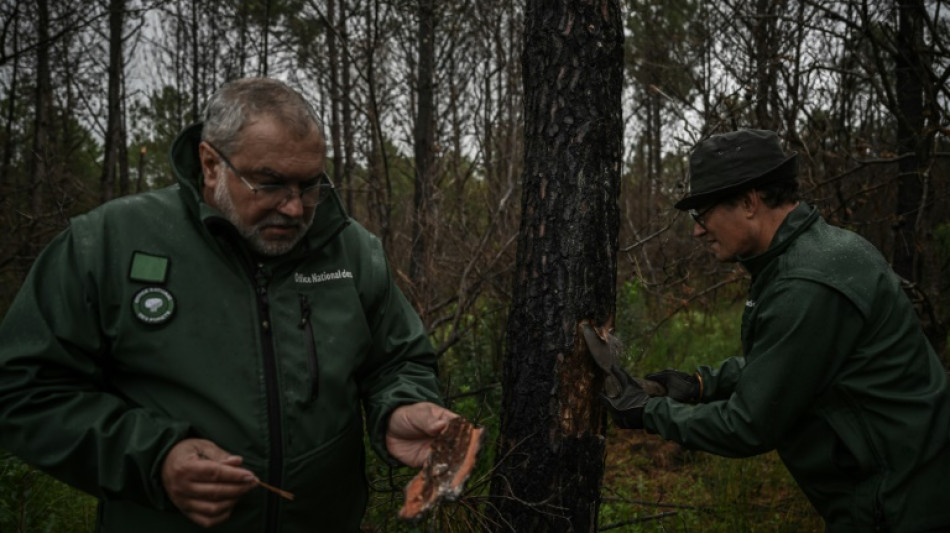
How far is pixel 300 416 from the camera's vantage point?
1.87 metres

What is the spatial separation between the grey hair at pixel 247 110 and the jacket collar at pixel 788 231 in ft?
5.94

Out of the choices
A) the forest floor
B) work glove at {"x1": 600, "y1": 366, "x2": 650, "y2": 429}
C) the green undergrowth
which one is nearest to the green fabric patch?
the green undergrowth

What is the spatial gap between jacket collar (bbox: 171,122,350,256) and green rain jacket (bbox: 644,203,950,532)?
162 centimetres

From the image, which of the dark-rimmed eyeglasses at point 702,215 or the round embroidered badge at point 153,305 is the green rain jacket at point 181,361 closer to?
the round embroidered badge at point 153,305

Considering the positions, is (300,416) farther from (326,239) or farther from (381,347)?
(326,239)

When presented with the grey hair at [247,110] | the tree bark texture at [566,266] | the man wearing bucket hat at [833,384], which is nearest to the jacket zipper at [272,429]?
the grey hair at [247,110]

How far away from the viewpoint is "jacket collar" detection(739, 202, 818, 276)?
243 cm

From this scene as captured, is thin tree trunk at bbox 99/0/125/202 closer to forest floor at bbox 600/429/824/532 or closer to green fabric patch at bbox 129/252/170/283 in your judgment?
forest floor at bbox 600/429/824/532

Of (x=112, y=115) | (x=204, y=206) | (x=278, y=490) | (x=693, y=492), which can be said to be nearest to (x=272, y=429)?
(x=278, y=490)

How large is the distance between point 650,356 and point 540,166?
4903 mm

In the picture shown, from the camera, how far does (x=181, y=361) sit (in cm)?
177

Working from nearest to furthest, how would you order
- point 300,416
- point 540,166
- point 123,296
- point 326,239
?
point 123,296, point 300,416, point 326,239, point 540,166

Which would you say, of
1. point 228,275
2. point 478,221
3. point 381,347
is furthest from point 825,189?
point 228,275

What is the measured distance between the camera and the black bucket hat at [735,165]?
98.6 inches
